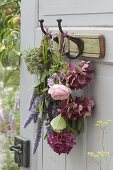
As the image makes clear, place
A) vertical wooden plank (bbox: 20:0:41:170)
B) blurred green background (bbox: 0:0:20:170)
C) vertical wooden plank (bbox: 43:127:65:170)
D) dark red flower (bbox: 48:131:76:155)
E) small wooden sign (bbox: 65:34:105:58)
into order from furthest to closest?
blurred green background (bbox: 0:0:20:170), vertical wooden plank (bbox: 20:0:41:170), vertical wooden plank (bbox: 43:127:65:170), dark red flower (bbox: 48:131:76:155), small wooden sign (bbox: 65:34:105:58)

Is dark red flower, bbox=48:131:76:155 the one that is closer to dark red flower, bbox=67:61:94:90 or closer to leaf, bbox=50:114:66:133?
leaf, bbox=50:114:66:133

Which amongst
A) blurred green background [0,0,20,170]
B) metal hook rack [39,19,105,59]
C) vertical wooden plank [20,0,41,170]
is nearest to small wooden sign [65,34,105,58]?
metal hook rack [39,19,105,59]

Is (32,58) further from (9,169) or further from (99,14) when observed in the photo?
(9,169)

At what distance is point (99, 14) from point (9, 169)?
7.00 ft

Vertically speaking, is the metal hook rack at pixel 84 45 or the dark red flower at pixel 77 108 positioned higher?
the metal hook rack at pixel 84 45

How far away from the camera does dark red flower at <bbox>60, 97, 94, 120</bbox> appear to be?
1.66 meters

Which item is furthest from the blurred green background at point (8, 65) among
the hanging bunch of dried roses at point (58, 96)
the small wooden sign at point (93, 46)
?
the small wooden sign at point (93, 46)

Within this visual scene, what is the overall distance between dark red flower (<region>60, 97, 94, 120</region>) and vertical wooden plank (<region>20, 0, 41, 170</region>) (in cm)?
42

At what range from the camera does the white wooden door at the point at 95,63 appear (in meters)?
1.59

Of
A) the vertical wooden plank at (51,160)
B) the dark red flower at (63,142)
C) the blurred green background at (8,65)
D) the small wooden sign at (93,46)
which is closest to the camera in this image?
the small wooden sign at (93,46)

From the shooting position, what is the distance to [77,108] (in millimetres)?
1666

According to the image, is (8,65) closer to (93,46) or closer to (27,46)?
(27,46)

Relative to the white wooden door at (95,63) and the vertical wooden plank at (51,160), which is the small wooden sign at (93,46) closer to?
the white wooden door at (95,63)

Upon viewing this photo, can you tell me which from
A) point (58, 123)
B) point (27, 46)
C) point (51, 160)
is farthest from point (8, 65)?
point (58, 123)
